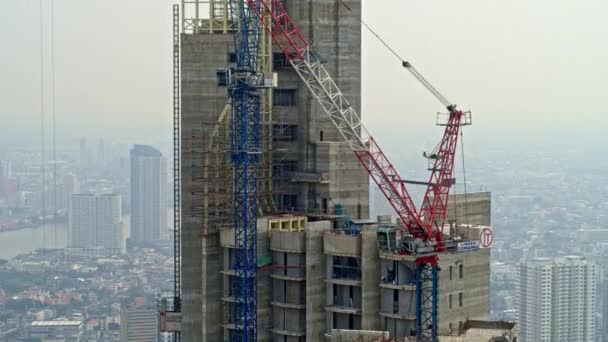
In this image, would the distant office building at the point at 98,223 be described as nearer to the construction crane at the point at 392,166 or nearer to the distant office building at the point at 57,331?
the distant office building at the point at 57,331

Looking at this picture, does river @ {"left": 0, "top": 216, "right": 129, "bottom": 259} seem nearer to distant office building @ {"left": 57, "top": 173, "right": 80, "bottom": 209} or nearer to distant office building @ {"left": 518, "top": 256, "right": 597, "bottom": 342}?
distant office building @ {"left": 57, "top": 173, "right": 80, "bottom": 209}

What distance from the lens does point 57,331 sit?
123 metres

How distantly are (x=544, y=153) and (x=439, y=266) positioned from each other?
386 ft

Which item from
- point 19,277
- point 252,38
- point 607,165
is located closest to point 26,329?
point 19,277

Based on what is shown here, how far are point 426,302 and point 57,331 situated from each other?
7713 centimetres

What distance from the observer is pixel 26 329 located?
121312 mm

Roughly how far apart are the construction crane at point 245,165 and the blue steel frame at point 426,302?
10.5 metres

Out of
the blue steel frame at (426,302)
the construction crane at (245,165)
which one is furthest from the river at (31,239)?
the blue steel frame at (426,302)

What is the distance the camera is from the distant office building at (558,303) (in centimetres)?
11950

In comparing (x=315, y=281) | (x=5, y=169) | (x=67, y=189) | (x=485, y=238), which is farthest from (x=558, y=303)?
(x=5, y=169)

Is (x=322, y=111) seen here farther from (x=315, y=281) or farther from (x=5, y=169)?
(x=5, y=169)

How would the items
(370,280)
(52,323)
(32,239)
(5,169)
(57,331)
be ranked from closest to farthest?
(370,280), (57,331), (52,323), (5,169), (32,239)

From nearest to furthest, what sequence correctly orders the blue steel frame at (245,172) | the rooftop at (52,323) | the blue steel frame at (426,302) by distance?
the blue steel frame at (426,302)
the blue steel frame at (245,172)
the rooftop at (52,323)

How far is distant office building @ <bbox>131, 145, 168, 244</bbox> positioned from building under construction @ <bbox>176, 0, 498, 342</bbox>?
268 feet
